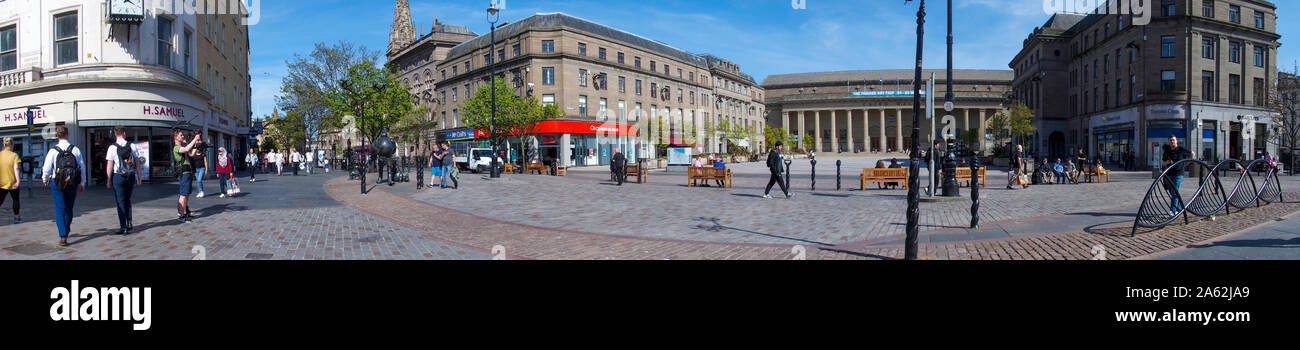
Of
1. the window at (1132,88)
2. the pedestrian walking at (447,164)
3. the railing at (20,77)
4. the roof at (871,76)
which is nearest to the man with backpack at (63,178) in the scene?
the pedestrian walking at (447,164)

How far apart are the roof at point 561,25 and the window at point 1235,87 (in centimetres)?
4488

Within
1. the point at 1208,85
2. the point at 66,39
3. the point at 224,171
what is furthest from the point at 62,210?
the point at 1208,85

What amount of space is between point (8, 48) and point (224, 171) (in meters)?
12.9

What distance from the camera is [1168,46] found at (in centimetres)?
3706

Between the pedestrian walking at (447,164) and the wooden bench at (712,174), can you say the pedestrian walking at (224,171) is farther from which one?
the wooden bench at (712,174)

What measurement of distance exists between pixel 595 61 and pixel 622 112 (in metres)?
5.98

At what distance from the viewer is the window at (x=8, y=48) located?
18.4 metres

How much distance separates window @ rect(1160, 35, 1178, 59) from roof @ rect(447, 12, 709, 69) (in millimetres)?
40568

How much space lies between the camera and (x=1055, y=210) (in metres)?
11.1

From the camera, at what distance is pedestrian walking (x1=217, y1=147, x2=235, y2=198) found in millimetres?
13166

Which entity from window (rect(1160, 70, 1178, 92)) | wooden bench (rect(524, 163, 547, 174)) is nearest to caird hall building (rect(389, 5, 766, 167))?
wooden bench (rect(524, 163, 547, 174))

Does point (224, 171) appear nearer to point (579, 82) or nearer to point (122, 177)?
point (122, 177)

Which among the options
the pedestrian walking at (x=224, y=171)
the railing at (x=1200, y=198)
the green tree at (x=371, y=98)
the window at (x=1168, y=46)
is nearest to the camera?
the railing at (x=1200, y=198)

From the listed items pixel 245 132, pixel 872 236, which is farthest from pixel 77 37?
pixel 872 236
